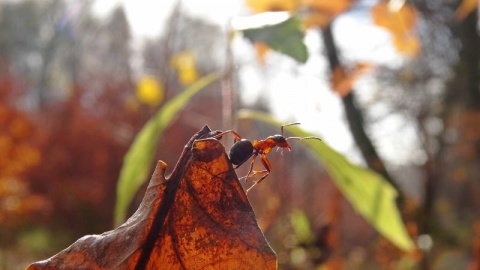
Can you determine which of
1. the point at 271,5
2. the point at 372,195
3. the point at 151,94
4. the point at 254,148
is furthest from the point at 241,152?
the point at 151,94

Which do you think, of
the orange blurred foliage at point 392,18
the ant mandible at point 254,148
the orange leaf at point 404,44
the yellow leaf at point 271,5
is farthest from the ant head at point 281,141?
the orange leaf at point 404,44

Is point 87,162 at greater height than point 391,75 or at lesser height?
lesser

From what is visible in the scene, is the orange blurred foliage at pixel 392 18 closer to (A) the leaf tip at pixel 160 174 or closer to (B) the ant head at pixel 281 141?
(B) the ant head at pixel 281 141

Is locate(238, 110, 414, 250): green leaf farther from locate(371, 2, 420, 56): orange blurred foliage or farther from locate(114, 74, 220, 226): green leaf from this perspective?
locate(371, 2, 420, 56): orange blurred foliage

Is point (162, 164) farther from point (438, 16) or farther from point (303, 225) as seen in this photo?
Answer: point (438, 16)

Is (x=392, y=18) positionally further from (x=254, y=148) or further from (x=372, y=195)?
(x=254, y=148)

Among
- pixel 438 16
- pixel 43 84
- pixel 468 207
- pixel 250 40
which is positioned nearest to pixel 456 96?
pixel 438 16
